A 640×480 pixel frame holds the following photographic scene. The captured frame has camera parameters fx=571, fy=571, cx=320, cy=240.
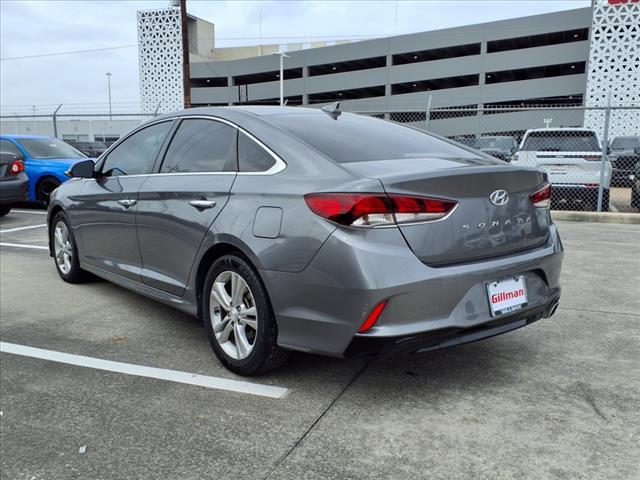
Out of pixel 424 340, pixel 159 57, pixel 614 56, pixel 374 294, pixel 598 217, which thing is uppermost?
pixel 159 57

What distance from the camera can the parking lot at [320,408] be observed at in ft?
7.94

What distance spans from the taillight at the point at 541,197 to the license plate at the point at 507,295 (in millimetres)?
463

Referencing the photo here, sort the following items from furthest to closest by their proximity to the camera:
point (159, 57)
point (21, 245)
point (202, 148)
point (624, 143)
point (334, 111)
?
point (159, 57), point (624, 143), point (21, 245), point (334, 111), point (202, 148)

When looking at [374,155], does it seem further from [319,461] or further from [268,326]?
[319,461]

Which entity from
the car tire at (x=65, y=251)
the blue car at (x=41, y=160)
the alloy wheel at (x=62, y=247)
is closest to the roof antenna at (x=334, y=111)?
the car tire at (x=65, y=251)

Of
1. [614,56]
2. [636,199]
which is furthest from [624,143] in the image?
[614,56]

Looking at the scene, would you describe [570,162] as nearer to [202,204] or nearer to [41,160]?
[202,204]

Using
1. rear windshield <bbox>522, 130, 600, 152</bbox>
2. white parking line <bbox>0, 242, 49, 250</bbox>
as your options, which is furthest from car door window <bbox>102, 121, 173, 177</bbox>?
rear windshield <bbox>522, 130, 600, 152</bbox>

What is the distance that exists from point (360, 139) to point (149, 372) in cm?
188

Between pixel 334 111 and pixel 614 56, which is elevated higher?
pixel 614 56

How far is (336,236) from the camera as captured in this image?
8.80ft

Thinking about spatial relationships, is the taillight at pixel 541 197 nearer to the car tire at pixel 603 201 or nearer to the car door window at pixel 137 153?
the car door window at pixel 137 153

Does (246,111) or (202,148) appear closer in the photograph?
(246,111)

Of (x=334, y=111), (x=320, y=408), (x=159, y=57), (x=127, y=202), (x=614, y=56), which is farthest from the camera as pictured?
(x=159, y=57)
